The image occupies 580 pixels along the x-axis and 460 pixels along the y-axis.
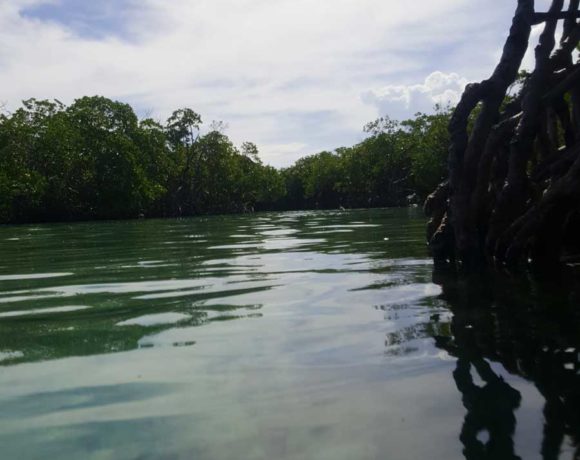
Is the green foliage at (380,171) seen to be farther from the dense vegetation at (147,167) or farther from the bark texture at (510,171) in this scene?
the bark texture at (510,171)

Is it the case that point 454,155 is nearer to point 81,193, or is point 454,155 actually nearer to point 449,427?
point 449,427

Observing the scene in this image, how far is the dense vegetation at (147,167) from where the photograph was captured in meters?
43.2

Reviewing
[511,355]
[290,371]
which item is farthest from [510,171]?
[290,371]

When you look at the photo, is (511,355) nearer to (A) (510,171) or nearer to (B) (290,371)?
(B) (290,371)

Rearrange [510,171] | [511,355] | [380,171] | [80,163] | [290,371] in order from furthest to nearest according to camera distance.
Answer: [380,171] → [80,163] → [510,171] → [511,355] → [290,371]

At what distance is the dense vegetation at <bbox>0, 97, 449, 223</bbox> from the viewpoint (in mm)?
43188

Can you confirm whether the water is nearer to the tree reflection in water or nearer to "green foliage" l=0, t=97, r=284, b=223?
the tree reflection in water

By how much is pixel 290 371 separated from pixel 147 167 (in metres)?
49.4

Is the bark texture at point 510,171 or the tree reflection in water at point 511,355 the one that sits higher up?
the bark texture at point 510,171

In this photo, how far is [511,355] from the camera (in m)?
3.26

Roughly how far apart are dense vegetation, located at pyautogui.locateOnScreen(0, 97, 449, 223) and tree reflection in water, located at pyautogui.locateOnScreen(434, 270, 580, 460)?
38.2 metres

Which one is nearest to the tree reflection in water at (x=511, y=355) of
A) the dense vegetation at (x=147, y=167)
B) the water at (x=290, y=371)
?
the water at (x=290, y=371)

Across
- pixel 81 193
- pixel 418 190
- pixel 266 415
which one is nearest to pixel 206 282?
pixel 266 415

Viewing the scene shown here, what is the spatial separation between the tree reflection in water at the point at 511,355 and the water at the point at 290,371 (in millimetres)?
11
